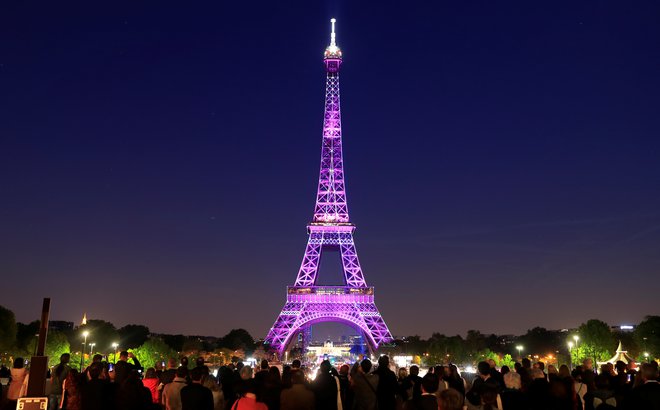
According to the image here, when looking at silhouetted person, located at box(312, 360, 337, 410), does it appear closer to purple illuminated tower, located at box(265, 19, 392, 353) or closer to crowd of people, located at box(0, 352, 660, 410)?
crowd of people, located at box(0, 352, 660, 410)

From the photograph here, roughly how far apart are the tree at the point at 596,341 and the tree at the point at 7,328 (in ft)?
224

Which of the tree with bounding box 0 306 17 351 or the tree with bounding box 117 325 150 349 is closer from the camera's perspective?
the tree with bounding box 0 306 17 351

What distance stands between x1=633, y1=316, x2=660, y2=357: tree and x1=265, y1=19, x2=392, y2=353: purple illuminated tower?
32.2 m

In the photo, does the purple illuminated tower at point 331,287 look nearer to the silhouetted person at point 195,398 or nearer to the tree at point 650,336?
the tree at point 650,336

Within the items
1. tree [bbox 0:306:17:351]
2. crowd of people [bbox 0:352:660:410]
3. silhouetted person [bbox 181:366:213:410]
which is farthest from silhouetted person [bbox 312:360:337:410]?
tree [bbox 0:306:17:351]

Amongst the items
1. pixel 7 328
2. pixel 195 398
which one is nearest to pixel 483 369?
pixel 195 398

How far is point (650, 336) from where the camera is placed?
7850 centimetres

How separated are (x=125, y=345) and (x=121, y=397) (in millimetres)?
131017

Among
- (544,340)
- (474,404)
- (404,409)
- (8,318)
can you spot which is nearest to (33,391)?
(404,409)

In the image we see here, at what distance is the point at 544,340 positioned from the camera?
410 feet

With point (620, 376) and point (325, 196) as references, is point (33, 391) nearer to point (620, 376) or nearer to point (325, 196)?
point (620, 376)

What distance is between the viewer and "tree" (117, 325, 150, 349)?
440 feet

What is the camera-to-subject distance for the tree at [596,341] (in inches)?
3179

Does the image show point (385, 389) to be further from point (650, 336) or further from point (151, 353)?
point (151, 353)
